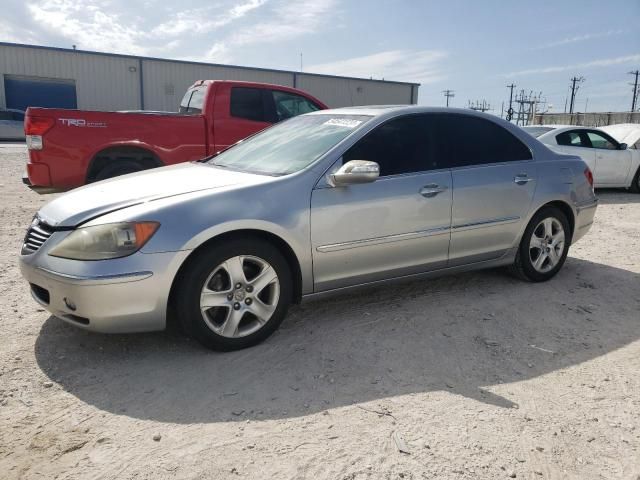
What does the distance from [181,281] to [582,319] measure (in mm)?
2998

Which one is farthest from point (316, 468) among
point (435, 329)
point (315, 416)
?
point (435, 329)

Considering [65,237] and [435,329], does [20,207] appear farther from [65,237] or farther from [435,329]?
[435,329]

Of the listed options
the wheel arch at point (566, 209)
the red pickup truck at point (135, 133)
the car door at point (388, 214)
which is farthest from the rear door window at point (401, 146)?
the red pickup truck at point (135, 133)

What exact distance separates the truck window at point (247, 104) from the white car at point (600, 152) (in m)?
5.59

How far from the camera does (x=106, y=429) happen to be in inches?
100.0

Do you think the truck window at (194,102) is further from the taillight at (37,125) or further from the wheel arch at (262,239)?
the wheel arch at (262,239)

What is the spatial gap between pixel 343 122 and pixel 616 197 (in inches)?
354

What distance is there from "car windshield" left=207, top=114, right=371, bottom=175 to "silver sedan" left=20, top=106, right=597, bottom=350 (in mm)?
17

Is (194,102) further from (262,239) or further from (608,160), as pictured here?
(608,160)

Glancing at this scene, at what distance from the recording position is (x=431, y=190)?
3.98m

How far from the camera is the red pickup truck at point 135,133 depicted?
6207 millimetres

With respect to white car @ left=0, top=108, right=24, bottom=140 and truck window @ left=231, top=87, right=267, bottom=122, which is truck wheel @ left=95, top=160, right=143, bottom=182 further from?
white car @ left=0, top=108, right=24, bottom=140

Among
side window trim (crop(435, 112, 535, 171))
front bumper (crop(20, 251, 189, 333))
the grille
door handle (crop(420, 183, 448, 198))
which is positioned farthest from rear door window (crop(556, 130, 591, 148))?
the grille

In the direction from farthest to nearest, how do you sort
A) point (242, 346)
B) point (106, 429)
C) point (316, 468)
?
point (242, 346) < point (106, 429) < point (316, 468)
